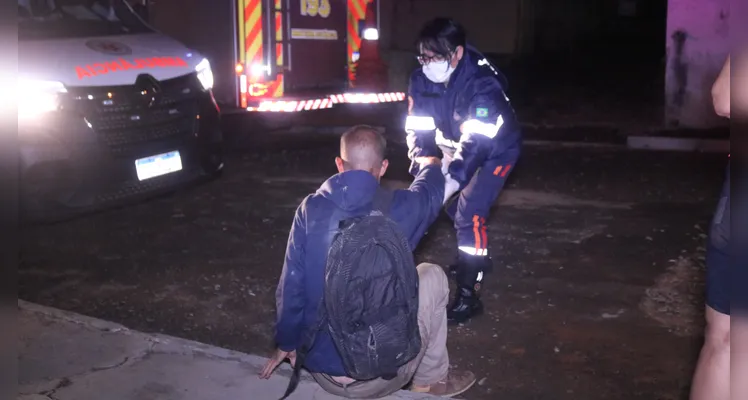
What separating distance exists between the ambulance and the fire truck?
93.8 inches

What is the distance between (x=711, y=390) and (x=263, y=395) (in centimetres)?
180

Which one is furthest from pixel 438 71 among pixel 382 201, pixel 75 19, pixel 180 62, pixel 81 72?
pixel 75 19

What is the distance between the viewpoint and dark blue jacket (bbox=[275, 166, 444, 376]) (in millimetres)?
3100

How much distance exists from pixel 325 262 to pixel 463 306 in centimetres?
188

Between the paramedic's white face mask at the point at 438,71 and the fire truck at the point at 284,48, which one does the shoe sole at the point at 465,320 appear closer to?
the paramedic's white face mask at the point at 438,71

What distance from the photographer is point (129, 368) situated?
3.98 m

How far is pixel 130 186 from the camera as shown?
652 cm

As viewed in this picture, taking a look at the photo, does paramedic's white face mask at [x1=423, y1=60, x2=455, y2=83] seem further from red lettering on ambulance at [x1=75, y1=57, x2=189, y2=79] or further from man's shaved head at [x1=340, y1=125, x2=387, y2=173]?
red lettering on ambulance at [x1=75, y1=57, x2=189, y2=79]

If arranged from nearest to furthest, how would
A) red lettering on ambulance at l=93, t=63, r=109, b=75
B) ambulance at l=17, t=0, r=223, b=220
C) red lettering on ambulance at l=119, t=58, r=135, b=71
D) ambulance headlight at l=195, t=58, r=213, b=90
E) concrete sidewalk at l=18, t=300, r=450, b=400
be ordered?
concrete sidewalk at l=18, t=300, r=450, b=400, ambulance at l=17, t=0, r=223, b=220, red lettering on ambulance at l=93, t=63, r=109, b=75, red lettering on ambulance at l=119, t=58, r=135, b=71, ambulance headlight at l=195, t=58, r=213, b=90

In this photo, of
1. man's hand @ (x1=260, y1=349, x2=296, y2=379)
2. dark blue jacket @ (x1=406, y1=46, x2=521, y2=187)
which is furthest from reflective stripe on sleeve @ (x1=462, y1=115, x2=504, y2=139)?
man's hand @ (x1=260, y1=349, x2=296, y2=379)

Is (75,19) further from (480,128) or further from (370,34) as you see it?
(370,34)

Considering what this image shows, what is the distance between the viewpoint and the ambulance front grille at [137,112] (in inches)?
247

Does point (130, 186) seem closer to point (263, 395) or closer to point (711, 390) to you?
point (263, 395)

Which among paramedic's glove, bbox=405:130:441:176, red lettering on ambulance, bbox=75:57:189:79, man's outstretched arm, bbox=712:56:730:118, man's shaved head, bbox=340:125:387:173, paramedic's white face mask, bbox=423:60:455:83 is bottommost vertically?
paramedic's glove, bbox=405:130:441:176
